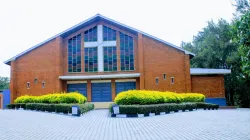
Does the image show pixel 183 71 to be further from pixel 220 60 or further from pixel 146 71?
pixel 220 60

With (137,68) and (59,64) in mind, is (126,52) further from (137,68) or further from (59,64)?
(59,64)

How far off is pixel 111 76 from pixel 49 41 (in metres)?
8.68

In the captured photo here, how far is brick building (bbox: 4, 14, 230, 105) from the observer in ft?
91.0

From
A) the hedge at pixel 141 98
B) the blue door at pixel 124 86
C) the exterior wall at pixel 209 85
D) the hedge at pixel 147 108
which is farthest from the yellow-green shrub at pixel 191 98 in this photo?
the blue door at pixel 124 86

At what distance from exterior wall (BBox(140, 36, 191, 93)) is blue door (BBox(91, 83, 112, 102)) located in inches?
181

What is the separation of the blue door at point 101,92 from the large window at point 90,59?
193 centimetres

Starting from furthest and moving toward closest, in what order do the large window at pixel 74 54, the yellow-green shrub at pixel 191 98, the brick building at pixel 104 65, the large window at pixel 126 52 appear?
1. the large window at pixel 74 54
2. the large window at pixel 126 52
3. the brick building at pixel 104 65
4. the yellow-green shrub at pixel 191 98

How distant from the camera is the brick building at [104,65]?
27750 mm

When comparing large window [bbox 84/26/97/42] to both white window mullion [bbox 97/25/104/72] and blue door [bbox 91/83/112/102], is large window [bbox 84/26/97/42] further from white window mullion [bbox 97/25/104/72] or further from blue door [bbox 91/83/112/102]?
blue door [bbox 91/83/112/102]

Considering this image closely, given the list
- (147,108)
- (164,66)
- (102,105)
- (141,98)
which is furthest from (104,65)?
(147,108)

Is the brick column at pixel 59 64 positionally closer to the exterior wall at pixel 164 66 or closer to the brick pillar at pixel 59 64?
the brick pillar at pixel 59 64

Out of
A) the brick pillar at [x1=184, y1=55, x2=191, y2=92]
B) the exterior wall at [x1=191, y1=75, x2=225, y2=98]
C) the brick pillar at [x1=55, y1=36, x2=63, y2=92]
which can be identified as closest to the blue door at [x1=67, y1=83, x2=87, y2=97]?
the brick pillar at [x1=55, y1=36, x2=63, y2=92]

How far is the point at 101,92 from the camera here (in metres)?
28.9

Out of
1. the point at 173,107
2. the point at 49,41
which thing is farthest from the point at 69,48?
the point at 173,107
